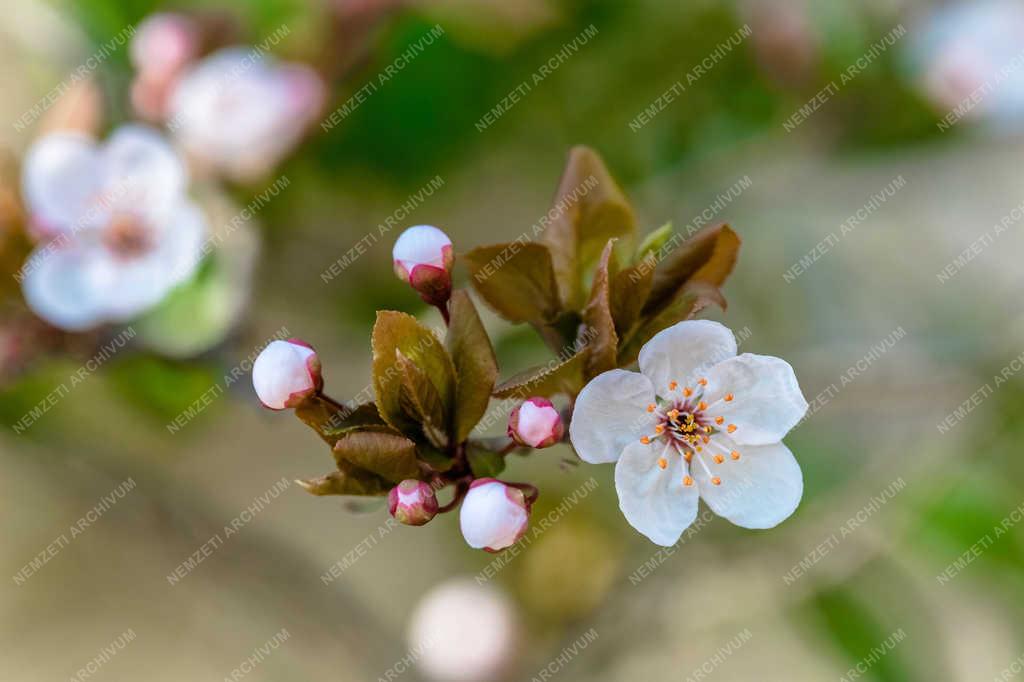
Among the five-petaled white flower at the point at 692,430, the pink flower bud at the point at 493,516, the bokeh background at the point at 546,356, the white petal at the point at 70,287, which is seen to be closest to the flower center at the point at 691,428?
the five-petaled white flower at the point at 692,430

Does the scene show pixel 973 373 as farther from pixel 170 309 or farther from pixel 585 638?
pixel 170 309

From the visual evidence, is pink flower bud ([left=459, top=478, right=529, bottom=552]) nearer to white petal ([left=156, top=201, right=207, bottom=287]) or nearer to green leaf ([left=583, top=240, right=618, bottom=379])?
green leaf ([left=583, top=240, right=618, bottom=379])

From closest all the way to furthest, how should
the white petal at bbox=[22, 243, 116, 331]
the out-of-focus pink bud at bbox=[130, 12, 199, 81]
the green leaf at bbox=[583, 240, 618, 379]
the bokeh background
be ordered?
the green leaf at bbox=[583, 240, 618, 379], the white petal at bbox=[22, 243, 116, 331], the out-of-focus pink bud at bbox=[130, 12, 199, 81], the bokeh background

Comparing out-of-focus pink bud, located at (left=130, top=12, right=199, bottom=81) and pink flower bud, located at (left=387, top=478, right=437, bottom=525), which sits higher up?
out-of-focus pink bud, located at (left=130, top=12, right=199, bottom=81)

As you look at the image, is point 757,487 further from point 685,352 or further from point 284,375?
point 284,375

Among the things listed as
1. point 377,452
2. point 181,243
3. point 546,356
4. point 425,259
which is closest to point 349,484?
point 377,452

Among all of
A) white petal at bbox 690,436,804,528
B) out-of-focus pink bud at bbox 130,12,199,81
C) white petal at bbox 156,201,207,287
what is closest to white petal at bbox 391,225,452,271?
white petal at bbox 690,436,804,528

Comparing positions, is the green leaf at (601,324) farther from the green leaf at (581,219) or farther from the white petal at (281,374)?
the white petal at (281,374)
